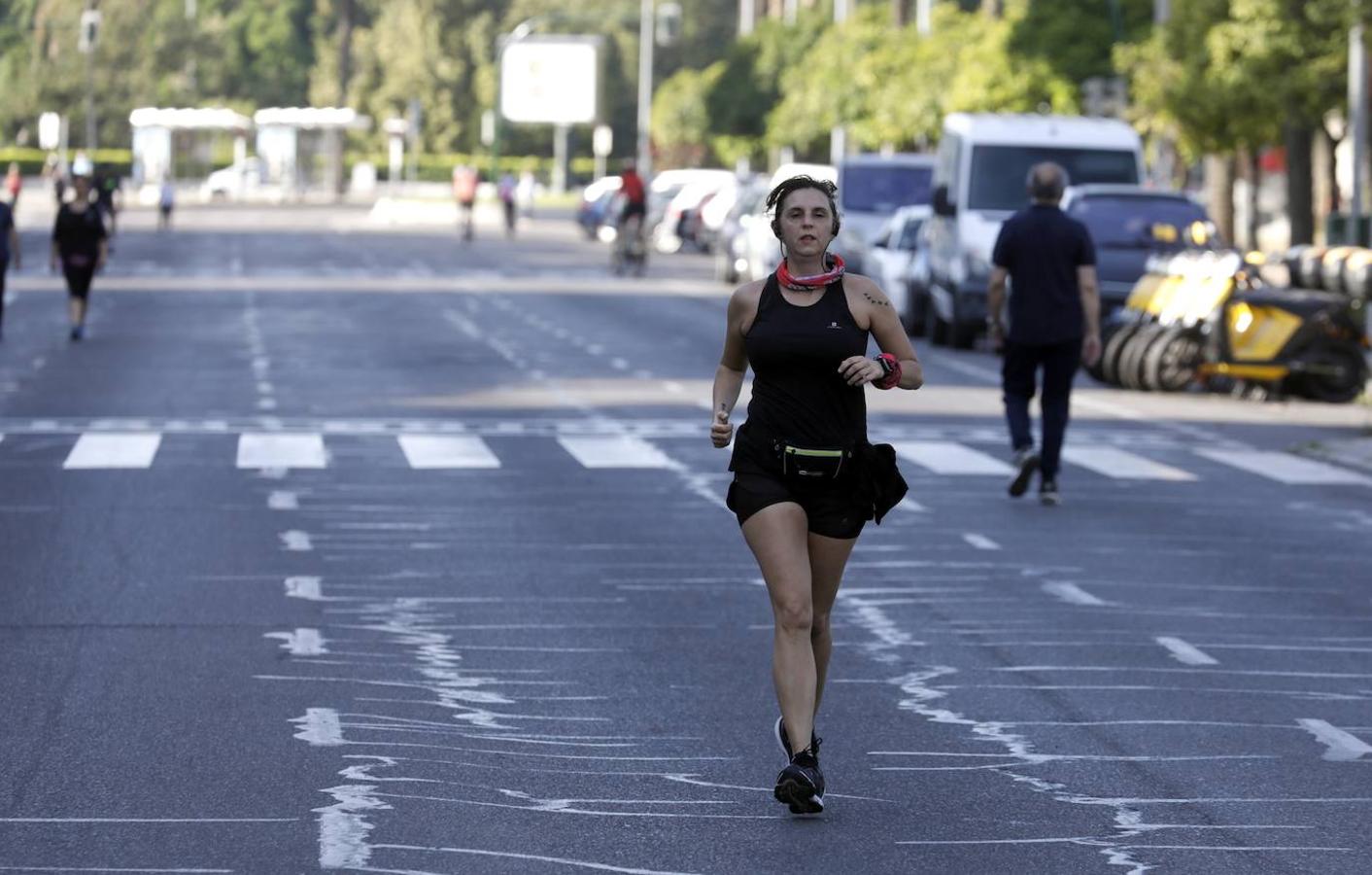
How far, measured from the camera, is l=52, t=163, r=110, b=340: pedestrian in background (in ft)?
95.4

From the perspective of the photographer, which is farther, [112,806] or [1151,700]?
[1151,700]

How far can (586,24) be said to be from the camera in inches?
5221

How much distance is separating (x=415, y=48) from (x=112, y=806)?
117594 millimetres

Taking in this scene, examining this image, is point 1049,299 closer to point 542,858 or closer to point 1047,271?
point 1047,271

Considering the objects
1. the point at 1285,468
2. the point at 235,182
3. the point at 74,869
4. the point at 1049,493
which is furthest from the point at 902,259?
the point at 235,182

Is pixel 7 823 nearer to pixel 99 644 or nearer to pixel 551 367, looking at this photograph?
pixel 99 644

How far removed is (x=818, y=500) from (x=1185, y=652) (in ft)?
10.9

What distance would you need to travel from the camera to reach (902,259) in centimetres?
3353

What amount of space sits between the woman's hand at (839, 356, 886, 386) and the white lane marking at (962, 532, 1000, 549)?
6.20 metres

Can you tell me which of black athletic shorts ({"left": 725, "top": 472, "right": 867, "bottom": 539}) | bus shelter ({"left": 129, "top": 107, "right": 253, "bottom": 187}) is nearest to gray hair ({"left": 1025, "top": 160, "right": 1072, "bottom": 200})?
black athletic shorts ({"left": 725, "top": 472, "right": 867, "bottom": 539})

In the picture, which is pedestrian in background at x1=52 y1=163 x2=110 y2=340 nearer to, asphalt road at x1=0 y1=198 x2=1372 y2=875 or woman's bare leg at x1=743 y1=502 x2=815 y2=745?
asphalt road at x1=0 y1=198 x2=1372 y2=875

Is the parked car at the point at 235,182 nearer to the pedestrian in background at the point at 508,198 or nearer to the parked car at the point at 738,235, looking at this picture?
the pedestrian in background at the point at 508,198

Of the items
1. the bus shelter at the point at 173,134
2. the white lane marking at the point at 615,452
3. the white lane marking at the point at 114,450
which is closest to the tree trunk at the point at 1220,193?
the white lane marking at the point at 615,452

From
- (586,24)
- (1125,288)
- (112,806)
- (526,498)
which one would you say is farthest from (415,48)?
(112,806)
